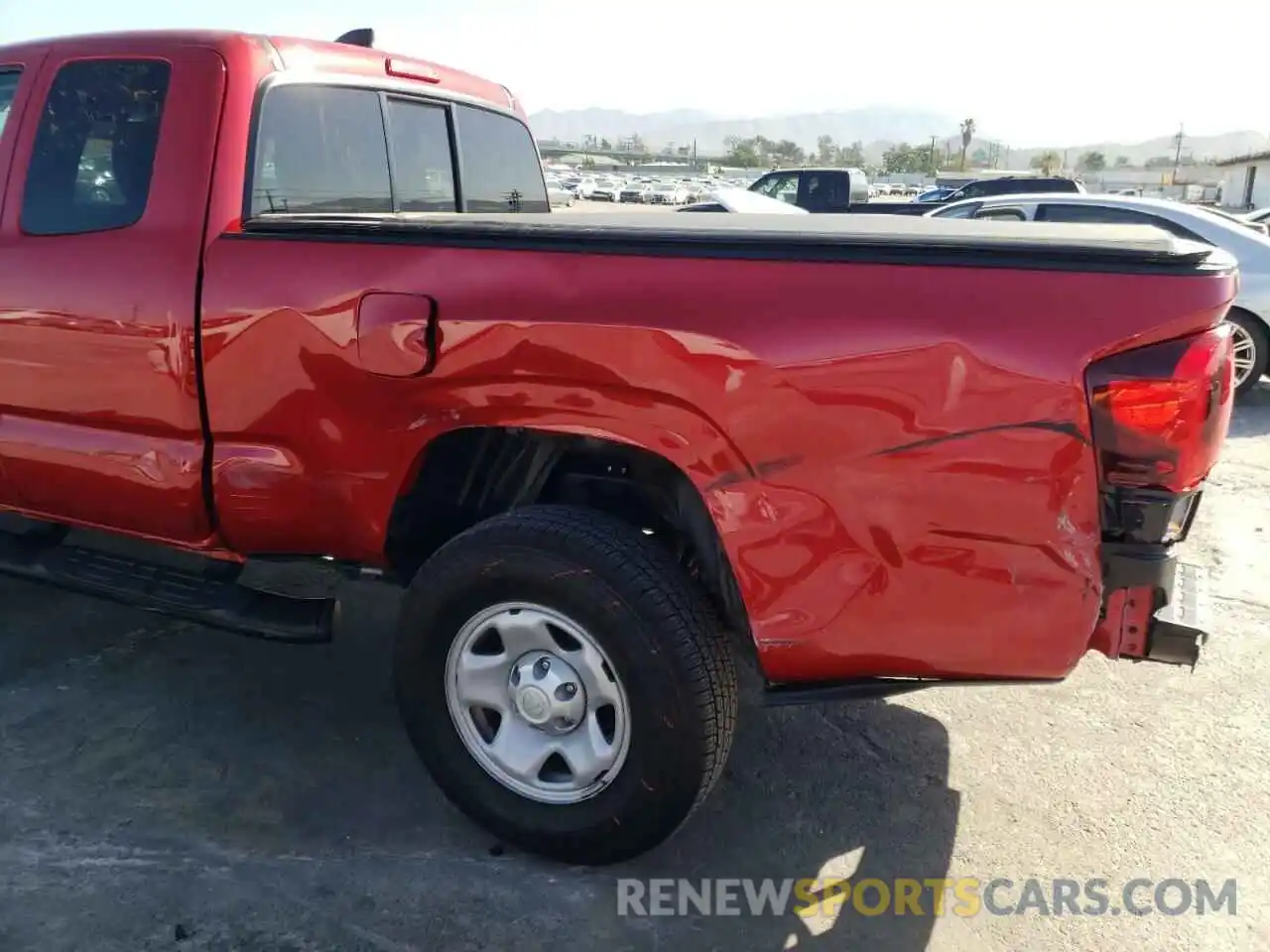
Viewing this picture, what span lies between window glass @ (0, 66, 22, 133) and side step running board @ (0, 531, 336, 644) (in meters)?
1.41

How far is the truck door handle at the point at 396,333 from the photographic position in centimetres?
265

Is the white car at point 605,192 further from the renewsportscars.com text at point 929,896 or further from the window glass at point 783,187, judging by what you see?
the renewsportscars.com text at point 929,896

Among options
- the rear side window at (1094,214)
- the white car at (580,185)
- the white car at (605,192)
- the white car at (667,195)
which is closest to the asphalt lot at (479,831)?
the rear side window at (1094,214)

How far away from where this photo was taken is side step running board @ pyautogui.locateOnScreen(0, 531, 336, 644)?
3.12 metres

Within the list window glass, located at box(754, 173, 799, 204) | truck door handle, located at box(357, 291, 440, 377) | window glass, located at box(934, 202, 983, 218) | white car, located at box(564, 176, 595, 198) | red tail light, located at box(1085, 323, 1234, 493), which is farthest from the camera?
white car, located at box(564, 176, 595, 198)

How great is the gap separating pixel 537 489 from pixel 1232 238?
23.9ft

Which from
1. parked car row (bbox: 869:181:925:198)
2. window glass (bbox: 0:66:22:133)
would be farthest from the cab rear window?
parked car row (bbox: 869:181:925:198)

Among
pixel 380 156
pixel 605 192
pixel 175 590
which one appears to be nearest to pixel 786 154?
pixel 605 192

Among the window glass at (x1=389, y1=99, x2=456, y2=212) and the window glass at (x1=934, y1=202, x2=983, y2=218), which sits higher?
the window glass at (x1=389, y1=99, x2=456, y2=212)

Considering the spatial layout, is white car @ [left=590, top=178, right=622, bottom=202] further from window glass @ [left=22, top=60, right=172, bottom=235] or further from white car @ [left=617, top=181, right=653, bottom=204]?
window glass @ [left=22, top=60, right=172, bottom=235]

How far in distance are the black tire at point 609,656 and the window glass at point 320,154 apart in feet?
4.27

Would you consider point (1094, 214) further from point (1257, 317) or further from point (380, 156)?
point (380, 156)

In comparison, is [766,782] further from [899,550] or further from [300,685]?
[300,685]

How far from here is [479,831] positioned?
2.95m
